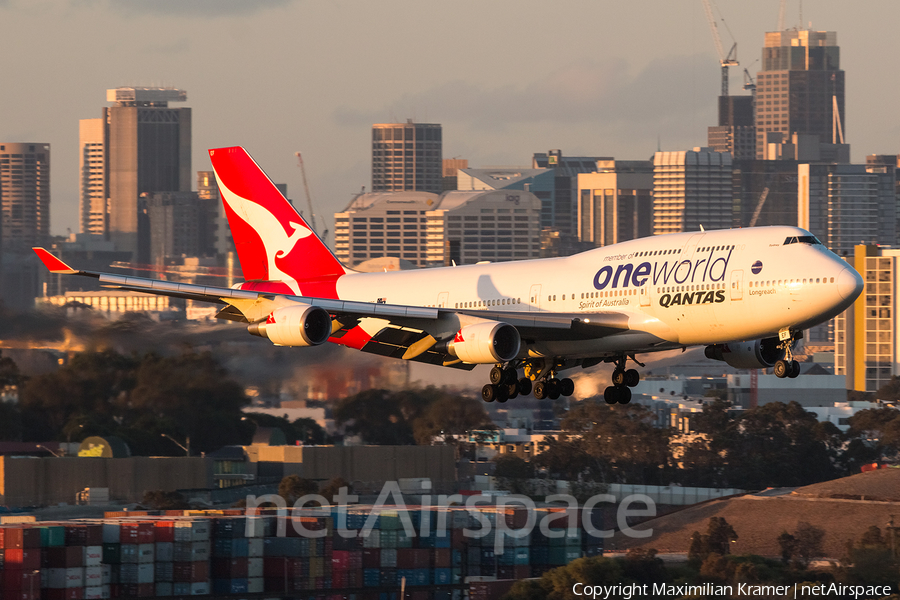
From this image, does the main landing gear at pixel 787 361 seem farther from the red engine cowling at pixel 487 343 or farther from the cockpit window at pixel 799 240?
the red engine cowling at pixel 487 343

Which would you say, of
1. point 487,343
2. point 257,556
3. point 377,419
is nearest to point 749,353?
point 487,343

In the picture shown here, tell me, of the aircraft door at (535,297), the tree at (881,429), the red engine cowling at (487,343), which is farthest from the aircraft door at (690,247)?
the tree at (881,429)

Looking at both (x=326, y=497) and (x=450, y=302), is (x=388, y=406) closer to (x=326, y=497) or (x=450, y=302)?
(x=326, y=497)

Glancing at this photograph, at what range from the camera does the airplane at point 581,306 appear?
50.0 meters

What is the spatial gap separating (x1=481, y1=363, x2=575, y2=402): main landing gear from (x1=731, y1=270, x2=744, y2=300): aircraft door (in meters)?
8.13

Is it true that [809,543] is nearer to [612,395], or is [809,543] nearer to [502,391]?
[612,395]

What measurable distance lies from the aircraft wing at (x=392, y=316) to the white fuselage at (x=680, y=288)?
0.48 meters

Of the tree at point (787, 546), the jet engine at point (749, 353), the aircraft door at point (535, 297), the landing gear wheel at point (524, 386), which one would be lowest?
the tree at point (787, 546)

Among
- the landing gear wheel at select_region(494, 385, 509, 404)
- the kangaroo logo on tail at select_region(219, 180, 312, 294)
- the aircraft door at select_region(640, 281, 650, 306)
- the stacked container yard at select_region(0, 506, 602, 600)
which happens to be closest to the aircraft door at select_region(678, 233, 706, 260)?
the aircraft door at select_region(640, 281, 650, 306)

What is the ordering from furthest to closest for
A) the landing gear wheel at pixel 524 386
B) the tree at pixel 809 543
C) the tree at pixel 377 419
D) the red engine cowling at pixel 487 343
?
the tree at pixel 377 419
the tree at pixel 809 543
the landing gear wheel at pixel 524 386
the red engine cowling at pixel 487 343

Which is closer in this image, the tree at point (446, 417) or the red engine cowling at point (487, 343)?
the red engine cowling at point (487, 343)

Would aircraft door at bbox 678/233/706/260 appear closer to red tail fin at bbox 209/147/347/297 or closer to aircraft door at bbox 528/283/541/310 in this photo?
aircraft door at bbox 528/283/541/310

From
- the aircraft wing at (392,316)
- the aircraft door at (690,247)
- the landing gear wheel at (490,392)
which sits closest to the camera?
the aircraft door at (690,247)

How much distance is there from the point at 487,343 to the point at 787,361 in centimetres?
1030
